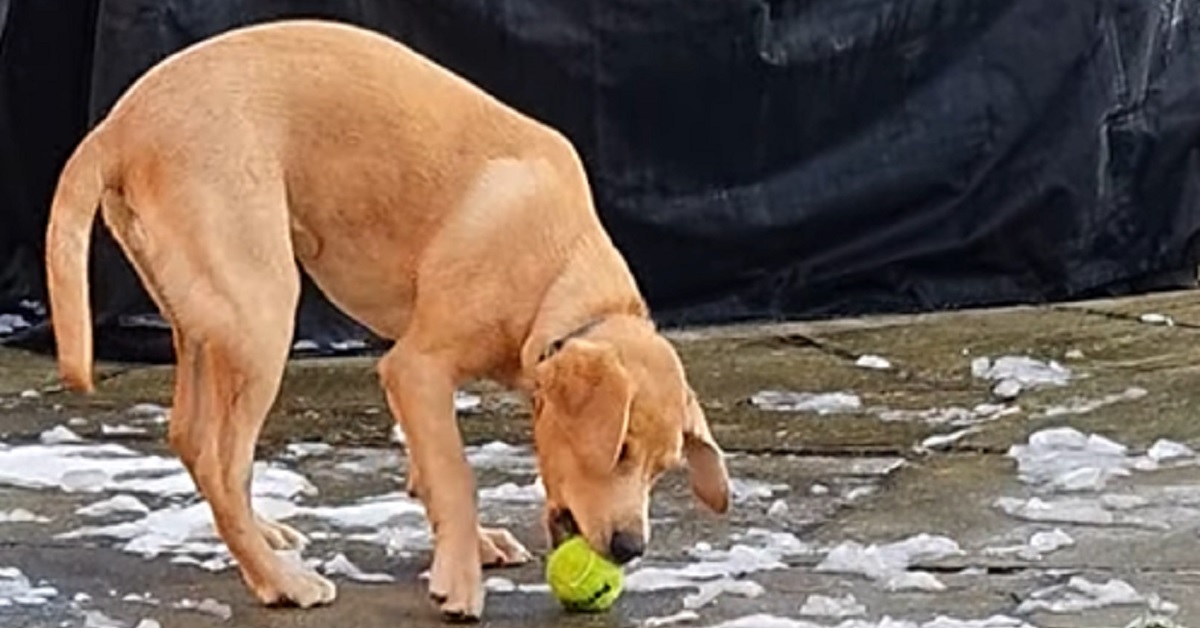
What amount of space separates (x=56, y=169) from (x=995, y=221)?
8.76ft

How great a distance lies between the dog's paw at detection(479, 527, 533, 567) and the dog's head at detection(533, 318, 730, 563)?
419 mm

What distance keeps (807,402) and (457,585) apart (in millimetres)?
2125

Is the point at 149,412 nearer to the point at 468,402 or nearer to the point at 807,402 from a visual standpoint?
the point at 468,402

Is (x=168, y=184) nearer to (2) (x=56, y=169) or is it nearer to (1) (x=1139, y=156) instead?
(2) (x=56, y=169)

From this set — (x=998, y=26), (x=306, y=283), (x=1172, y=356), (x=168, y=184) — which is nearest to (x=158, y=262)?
(x=168, y=184)

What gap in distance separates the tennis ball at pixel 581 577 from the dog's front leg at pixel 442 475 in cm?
12

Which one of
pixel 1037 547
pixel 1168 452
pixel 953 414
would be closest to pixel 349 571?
pixel 1037 547

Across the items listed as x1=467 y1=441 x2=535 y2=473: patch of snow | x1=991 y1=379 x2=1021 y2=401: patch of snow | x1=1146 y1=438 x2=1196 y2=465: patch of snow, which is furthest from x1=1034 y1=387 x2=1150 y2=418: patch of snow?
x1=467 y1=441 x2=535 y2=473: patch of snow

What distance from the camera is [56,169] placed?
6.92 meters

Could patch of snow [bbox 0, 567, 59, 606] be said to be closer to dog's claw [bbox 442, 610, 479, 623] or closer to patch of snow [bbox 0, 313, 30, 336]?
dog's claw [bbox 442, 610, 479, 623]

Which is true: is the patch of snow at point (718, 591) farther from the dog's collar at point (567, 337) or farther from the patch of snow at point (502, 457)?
the patch of snow at point (502, 457)

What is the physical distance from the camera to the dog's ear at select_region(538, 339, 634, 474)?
3.58 meters

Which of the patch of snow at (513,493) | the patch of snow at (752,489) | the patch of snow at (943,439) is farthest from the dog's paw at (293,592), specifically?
the patch of snow at (943,439)

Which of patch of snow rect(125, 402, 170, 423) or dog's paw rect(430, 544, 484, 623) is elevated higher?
dog's paw rect(430, 544, 484, 623)
